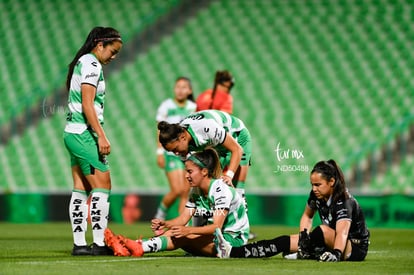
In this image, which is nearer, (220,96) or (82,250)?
(82,250)

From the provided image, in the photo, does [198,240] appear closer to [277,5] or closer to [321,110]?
[321,110]

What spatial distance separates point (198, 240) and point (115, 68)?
459 inches

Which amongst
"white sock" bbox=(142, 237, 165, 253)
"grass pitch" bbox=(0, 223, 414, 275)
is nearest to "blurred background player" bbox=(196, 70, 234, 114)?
"grass pitch" bbox=(0, 223, 414, 275)

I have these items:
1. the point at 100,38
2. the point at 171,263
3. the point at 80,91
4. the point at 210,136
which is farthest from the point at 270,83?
the point at 171,263

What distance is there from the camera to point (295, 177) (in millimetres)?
15516

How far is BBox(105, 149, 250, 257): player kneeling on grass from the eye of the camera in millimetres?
7328

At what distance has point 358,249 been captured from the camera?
7.30 meters

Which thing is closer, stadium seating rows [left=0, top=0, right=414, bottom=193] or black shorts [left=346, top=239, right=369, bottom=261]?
black shorts [left=346, top=239, right=369, bottom=261]

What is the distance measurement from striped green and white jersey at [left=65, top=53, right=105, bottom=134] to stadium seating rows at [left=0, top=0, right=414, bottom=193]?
744cm

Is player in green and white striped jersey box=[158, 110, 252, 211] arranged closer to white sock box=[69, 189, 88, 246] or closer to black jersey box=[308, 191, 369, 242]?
black jersey box=[308, 191, 369, 242]

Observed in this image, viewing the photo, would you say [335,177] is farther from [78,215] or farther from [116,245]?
[78,215]

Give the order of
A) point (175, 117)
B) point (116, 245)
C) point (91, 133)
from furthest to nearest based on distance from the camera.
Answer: point (175, 117), point (91, 133), point (116, 245)

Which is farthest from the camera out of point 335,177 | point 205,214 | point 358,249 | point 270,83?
point 270,83

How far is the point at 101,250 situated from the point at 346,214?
2038 mm
